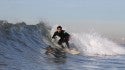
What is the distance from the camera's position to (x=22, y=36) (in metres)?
25.6

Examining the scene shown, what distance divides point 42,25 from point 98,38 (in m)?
5.01

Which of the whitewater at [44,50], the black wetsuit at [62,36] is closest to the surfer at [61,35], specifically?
the black wetsuit at [62,36]

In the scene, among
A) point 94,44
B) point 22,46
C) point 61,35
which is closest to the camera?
point 22,46

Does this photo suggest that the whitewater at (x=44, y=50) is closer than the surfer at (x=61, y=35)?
Yes

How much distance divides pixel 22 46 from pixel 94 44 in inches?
375

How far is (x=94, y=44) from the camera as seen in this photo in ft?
Result: 99.2

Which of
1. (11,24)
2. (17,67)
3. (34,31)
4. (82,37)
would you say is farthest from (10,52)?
(82,37)

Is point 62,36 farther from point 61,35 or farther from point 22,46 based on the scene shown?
point 22,46

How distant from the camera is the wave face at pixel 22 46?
49.8 feet

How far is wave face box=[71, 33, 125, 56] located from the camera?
28.0 m

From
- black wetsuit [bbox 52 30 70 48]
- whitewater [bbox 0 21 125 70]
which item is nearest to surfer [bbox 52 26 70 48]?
black wetsuit [bbox 52 30 70 48]

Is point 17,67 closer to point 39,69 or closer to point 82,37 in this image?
point 39,69

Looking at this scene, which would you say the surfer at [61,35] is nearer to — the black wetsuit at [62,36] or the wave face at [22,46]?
the black wetsuit at [62,36]

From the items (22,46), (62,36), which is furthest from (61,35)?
(22,46)
